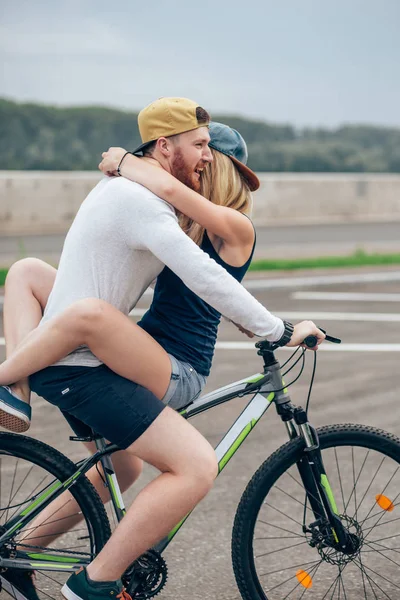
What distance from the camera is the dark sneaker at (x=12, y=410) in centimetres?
286

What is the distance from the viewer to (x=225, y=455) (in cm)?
301

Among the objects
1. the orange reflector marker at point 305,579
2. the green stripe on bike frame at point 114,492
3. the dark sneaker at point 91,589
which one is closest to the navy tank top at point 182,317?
the green stripe on bike frame at point 114,492

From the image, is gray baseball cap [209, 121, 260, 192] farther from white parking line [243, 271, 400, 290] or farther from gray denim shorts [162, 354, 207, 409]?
white parking line [243, 271, 400, 290]

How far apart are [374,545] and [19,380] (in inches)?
71.6

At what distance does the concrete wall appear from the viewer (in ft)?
42.5

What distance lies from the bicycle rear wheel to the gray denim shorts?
1.27ft

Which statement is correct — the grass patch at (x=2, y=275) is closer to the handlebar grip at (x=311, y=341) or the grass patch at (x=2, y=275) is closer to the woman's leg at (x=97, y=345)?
the woman's leg at (x=97, y=345)

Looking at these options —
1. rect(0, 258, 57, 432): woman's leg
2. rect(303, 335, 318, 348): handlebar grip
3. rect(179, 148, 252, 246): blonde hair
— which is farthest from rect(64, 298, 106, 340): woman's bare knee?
rect(303, 335, 318, 348): handlebar grip

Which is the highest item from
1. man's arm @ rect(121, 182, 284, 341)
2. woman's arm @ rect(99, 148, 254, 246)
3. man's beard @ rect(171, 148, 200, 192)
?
man's beard @ rect(171, 148, 200, 192)

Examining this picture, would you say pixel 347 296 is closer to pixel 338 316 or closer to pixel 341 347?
pixel 338 316

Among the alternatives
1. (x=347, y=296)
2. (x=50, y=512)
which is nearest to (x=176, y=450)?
(x=50, y=512)

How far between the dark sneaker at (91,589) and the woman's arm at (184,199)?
3.78 ft

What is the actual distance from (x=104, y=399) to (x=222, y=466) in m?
0.47

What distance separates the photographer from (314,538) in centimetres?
313
